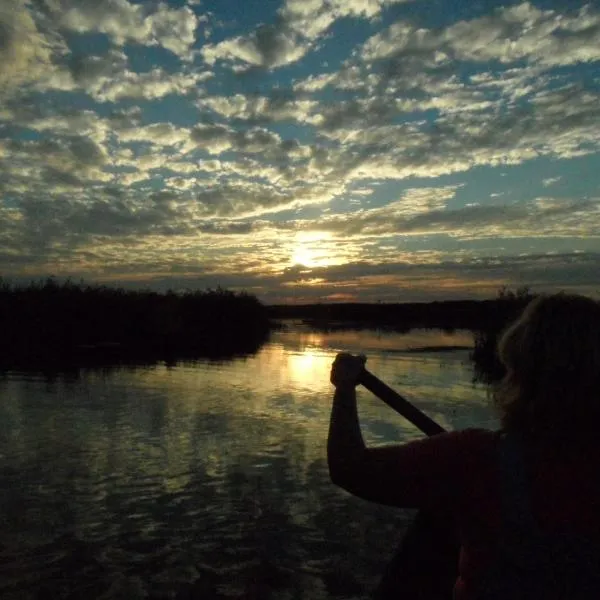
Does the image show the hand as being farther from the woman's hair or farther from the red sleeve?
the woman's hair

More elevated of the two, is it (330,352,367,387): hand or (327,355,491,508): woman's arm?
(330,352,367,387): hand

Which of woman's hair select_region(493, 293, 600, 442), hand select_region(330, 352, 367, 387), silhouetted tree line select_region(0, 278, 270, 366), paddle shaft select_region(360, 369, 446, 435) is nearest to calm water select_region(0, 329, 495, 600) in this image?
paddle shaft select_region(360, 369, 446, 435)

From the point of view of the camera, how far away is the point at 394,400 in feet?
9.14

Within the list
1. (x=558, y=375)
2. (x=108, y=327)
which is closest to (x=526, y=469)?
(x=558, y=375)

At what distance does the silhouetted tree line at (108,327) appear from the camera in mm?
25828

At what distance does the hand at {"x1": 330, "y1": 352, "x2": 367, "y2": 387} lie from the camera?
7.55 feet

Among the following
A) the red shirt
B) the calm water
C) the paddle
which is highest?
the red shirt

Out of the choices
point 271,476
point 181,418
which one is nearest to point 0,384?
point 181,418

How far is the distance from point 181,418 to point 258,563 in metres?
6.88

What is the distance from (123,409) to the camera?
45.0 feet

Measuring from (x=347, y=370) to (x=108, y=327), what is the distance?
33.7m

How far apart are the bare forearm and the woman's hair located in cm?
49

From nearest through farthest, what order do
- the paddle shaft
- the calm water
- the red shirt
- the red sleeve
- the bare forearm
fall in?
1. the red shirt
2. the red sleeve
3. the bare forearm
4. the paddle shaft
5. the calm water

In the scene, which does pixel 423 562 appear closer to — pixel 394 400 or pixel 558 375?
A: pixel 394 400
